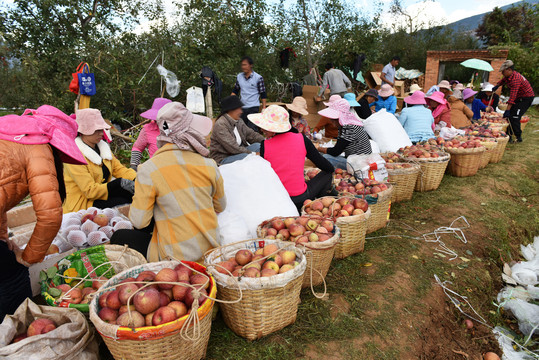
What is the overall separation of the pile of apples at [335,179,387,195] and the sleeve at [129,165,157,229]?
2426 mm

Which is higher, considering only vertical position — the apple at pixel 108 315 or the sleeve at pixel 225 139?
the sleeve at pixel 225 139

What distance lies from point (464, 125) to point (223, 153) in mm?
6443

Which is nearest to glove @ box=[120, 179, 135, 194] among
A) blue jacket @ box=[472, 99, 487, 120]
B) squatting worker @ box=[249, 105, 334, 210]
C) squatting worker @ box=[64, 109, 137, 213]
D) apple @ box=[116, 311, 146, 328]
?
squatting worker @ box=[64, 109, 137, 213]

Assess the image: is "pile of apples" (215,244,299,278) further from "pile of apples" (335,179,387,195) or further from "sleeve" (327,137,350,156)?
"sleeve" (327,137,350,156)

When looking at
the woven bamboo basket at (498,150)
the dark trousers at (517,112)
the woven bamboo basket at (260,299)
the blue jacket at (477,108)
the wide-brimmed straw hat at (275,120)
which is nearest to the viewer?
the woven bamboo basket at (260,299)

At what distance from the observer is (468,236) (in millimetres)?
4305

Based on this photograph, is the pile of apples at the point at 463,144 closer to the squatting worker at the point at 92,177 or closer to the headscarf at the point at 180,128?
the headscarf at the point at 180,128

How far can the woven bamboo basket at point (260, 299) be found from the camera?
222cm

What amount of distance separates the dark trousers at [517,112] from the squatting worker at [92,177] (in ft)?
32.7

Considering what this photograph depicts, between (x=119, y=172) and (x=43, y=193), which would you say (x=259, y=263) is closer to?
(x=43, y=193)

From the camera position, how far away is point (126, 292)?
2.01m

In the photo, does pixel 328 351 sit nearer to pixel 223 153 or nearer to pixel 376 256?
pixel 376 256

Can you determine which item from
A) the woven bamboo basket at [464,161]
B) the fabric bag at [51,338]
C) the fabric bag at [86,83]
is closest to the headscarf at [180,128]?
the fabric bag at [51,338]

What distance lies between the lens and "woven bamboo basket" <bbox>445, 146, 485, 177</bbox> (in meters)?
6.15
